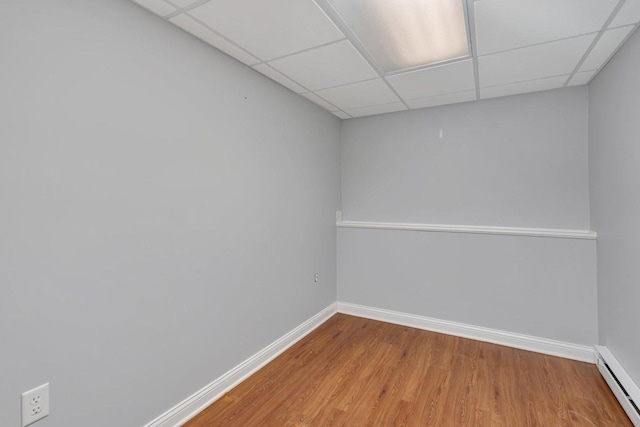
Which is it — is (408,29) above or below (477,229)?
above

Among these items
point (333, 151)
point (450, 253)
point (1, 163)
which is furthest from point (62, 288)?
point (450, 253)

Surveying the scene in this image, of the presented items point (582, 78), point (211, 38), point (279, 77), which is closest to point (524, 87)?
point (582, 78)

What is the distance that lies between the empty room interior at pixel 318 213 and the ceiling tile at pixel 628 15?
0.01 m

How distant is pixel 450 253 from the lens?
10.2 ft

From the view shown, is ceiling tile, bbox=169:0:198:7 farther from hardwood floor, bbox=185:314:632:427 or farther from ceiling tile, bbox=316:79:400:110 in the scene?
hardwood floor, bbox=185:314:632:427

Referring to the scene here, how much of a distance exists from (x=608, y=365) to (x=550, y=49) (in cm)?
226

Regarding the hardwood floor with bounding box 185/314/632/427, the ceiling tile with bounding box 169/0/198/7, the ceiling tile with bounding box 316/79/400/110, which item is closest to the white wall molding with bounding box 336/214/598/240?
the hardwood floor with bounding box 185/314/632/427

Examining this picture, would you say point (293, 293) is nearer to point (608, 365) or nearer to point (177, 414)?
point (177, 414)

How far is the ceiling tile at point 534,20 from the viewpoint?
5.07ft

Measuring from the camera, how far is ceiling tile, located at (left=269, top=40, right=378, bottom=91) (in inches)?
80.0

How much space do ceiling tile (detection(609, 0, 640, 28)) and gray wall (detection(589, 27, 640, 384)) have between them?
175 mm

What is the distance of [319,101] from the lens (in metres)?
3.04

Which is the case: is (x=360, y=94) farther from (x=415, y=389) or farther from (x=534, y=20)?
(x=415, y=389)

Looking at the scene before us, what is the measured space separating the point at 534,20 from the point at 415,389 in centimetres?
243
